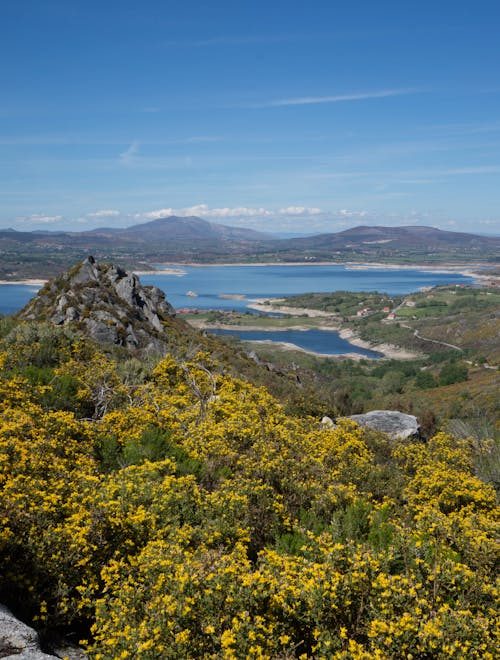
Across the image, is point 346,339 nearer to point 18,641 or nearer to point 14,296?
point 14,296

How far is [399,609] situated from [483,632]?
801 millimetres

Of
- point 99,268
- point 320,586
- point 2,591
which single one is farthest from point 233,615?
point 99,268

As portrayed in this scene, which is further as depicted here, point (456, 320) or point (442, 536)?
point (456, 320)

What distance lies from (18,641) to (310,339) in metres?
128

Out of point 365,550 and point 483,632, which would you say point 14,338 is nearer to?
point 365,550

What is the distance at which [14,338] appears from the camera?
18.9m

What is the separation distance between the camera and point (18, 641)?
179 inches

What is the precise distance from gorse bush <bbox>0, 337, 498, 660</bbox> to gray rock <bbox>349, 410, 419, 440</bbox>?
5597mm

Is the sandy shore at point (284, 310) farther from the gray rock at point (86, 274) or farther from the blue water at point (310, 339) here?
the gray rock at point (86, 274)

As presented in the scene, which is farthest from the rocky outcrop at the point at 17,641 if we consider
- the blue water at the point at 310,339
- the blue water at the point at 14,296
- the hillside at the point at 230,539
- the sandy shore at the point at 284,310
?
the sandy shore at the point at 284,310

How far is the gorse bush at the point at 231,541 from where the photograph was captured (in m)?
4.85

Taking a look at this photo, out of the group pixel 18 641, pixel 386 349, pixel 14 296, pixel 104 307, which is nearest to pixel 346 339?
pixel 386 349

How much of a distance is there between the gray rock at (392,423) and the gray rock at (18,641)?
1518cm

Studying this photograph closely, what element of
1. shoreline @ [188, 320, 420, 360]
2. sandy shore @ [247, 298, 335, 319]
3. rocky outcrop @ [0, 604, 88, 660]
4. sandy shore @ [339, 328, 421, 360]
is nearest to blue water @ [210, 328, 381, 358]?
shoreline @ [188, 320, 420, 360]
